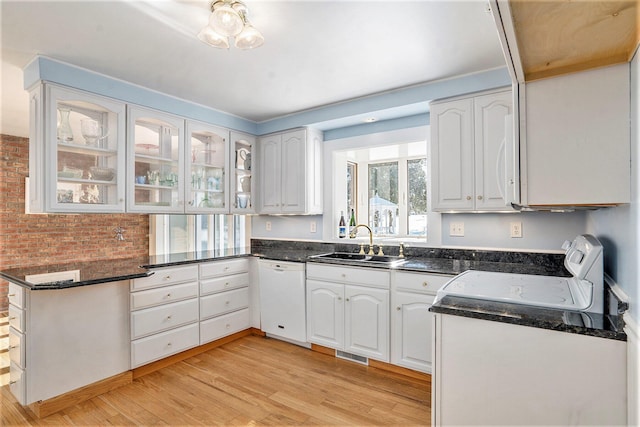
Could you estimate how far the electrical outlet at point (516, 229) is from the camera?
2678mm

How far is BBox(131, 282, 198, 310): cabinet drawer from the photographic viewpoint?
8.89ft

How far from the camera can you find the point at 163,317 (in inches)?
113

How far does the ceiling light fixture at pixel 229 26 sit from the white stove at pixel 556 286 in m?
1.64

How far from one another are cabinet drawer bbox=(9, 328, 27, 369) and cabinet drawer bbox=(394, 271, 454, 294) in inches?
99.8

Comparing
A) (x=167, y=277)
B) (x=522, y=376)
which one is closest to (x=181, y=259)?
(x=167, y=277)

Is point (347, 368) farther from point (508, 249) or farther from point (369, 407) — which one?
point (508, 249)

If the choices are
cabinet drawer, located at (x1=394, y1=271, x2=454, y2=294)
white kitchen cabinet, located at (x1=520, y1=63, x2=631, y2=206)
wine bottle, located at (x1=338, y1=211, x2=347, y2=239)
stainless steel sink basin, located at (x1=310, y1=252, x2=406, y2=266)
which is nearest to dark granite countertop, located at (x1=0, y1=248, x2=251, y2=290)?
stainless steel sink basin, located at (x1=310, y1=252, x2=406, y2=266)

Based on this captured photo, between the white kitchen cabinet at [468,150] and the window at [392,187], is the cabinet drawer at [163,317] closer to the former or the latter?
the window at [392,187]

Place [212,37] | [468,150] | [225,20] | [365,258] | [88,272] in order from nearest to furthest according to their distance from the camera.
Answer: [225,20], [212,37], [88,272], [468,150], [365,258]

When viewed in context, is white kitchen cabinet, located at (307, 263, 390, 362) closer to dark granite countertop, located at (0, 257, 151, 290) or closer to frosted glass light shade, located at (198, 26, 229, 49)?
dark granite countertop, located at (0, 257, 151, 290)

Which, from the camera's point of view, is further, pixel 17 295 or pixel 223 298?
pixel 223 298

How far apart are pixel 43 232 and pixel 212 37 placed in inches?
172

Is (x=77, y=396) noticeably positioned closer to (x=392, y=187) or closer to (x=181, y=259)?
(x=181, y=259)

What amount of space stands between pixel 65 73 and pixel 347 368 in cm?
305
